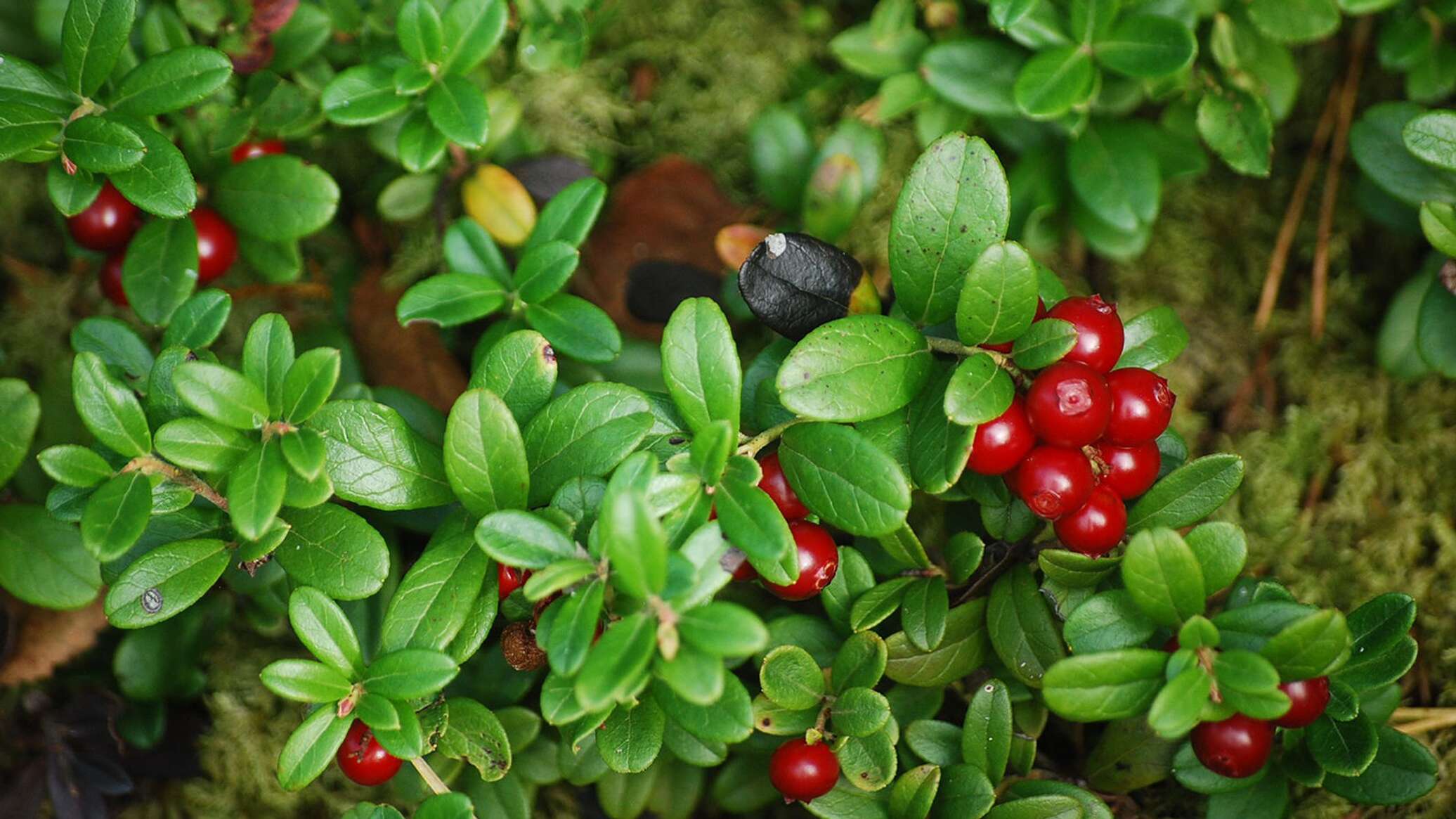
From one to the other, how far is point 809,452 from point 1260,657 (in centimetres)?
95

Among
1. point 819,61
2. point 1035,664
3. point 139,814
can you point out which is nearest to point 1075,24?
point 819,61

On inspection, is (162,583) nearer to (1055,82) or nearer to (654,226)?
(654,226)

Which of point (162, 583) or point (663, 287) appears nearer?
point (162, 583)

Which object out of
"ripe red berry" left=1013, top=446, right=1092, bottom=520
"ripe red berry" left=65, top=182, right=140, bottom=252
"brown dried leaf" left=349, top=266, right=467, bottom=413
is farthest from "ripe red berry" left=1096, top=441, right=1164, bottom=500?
"ripe red berry" left=65, top=182, right=140, bottom=252

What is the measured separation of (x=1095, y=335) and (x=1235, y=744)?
89 centimetres

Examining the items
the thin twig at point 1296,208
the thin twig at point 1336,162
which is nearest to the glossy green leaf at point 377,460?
the thin twig at point 1296,208

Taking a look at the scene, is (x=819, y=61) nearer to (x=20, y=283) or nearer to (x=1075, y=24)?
(x=1075, y=24)

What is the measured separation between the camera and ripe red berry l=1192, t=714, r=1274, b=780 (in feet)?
6.81

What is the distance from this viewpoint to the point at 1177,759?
2297mm

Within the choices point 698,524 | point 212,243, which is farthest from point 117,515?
point 698,524

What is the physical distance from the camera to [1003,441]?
204 cm

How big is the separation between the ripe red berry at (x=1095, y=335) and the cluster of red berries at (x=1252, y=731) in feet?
2.47

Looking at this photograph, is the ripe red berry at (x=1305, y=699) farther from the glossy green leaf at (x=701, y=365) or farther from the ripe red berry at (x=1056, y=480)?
the glossy green leaf at (x=701, y=365)

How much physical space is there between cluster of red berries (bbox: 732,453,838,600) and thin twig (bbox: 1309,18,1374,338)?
2.13m
